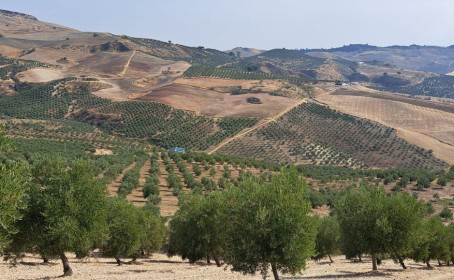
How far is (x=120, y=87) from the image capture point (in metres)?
187

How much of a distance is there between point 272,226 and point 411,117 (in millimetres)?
157190

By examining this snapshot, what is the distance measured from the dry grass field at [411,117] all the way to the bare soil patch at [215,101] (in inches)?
1026

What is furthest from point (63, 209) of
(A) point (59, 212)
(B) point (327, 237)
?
(B) point (327, 237)

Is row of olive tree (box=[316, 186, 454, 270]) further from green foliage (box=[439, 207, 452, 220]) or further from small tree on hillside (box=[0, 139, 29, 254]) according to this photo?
green foliage (box=[439, 207, 452, 220])

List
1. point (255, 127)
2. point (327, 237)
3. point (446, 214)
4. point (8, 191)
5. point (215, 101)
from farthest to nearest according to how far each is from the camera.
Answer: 1. point (215, 101)
2. point (255, 127)
3. point (446, 214)
4. point (327, 237)
5. point (8, 191)

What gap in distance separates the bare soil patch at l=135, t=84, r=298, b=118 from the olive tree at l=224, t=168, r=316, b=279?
425 feet

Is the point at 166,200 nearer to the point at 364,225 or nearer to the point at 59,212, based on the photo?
the point at 364,225

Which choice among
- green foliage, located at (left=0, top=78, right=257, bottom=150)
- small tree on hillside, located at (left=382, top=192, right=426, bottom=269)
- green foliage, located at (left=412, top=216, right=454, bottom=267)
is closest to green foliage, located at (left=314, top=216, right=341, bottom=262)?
green foliage, located at (left=412, top=216, right=454, bottom=267)

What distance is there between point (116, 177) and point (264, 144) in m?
62.7

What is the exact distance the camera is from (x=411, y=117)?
537 feet

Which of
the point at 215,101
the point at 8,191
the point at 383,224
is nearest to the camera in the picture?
the point at 8,191

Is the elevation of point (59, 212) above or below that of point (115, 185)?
above

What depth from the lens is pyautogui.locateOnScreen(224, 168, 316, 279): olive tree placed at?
2250cm

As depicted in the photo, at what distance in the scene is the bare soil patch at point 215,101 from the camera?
516 ft
